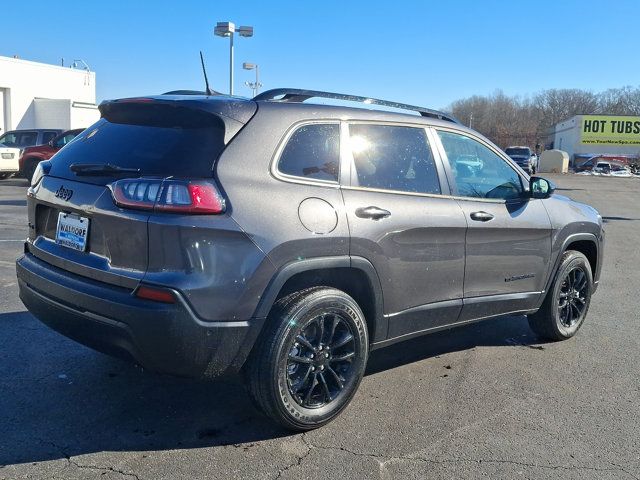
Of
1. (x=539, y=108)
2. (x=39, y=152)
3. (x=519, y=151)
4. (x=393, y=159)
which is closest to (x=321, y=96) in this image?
(x=393, y=159)

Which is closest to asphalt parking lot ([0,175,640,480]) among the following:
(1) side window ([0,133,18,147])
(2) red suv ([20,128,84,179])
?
(2) red suv ([20,128,84,179])

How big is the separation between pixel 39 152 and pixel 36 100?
19.8 m

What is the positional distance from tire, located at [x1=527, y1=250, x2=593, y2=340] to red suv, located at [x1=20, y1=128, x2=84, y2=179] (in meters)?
17.0

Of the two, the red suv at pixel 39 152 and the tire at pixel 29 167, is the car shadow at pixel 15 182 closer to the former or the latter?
the tire at pixel 29 167

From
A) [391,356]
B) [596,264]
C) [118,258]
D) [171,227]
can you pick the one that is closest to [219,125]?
[171,227]

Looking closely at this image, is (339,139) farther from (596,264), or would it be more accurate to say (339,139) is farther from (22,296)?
(596,264)

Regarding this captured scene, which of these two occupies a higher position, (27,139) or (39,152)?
(27,139)

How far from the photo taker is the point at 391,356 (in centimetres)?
486

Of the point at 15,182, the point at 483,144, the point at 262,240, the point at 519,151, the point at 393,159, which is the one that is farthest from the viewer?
the point at 519,151

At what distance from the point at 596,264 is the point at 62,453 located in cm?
473

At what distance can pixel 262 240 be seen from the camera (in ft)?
10.2

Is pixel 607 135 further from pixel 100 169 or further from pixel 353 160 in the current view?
pixel 100 169

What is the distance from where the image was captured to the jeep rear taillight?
299cm

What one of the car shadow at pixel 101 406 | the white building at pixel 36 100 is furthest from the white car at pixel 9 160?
the car shadow at pixel 101 406
